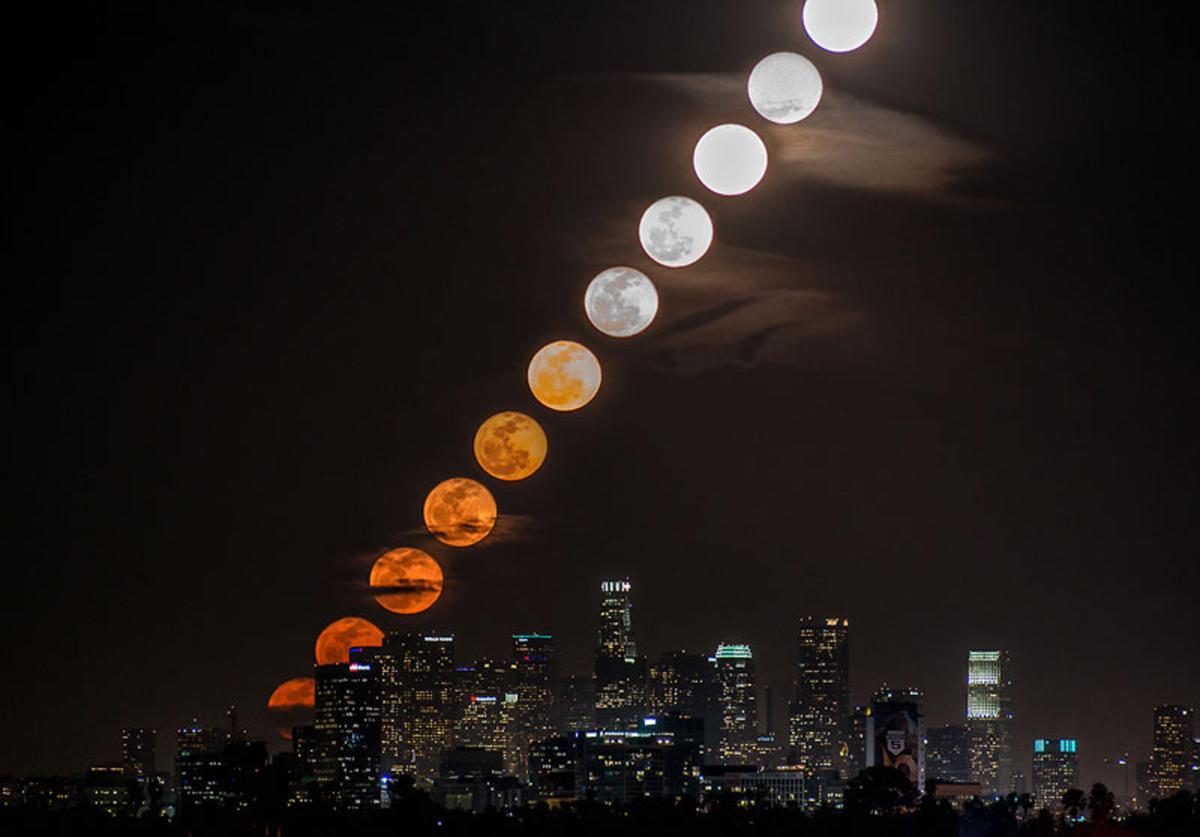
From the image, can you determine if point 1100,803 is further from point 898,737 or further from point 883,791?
point 898,737

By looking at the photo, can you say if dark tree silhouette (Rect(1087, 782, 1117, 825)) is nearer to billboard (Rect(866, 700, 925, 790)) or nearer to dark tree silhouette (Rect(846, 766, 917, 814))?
dark tree silhouette (Rect(846, 766, 917, 814))

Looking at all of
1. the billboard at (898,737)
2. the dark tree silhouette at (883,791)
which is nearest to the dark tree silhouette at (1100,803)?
the dark tree silhouette at (883,791)

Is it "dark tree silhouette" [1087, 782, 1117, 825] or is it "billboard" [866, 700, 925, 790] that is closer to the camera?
"dark tree silhouette" [1087, 782, 1117, 825]

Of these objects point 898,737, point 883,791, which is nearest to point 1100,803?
point 883,791

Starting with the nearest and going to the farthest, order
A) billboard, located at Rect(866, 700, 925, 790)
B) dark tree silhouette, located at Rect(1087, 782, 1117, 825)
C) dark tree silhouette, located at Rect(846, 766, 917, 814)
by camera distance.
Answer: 1. dark tree silhouette, located at Rect(1087, 782, 1117, 825)
2. dark tree silhouette, located at Rect(846, 766, 917, 814)
3. billboard, located at Rect(866, 700, 925, 790)

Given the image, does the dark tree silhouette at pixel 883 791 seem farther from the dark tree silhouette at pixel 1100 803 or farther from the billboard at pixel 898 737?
the dark tree silhouette at pixel 1100 803

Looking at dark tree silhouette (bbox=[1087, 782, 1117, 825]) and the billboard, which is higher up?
the billboard

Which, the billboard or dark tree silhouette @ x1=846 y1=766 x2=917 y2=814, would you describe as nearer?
dark tree silhouette @ x1=846 y1=766 x2=917 y2=814

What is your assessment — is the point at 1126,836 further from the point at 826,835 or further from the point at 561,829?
the point at 561,829

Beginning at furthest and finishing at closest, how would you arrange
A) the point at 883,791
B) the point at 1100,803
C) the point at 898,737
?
the point at 898,737
the point at 883,791
the point at 1100,803

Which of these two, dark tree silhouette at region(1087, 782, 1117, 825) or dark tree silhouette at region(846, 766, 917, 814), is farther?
dark tree silhouette at region(846, 766, 917, 814)

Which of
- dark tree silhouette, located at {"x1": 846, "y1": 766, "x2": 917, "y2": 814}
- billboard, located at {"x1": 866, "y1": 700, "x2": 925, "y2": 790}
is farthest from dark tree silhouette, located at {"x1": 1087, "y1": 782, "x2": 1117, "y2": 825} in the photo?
billboard, located at {"x1": 866, "y1": 700, "x2": 925, "y2": 790}

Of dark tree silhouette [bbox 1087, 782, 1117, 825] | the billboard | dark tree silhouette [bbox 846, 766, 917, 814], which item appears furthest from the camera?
the billboard
